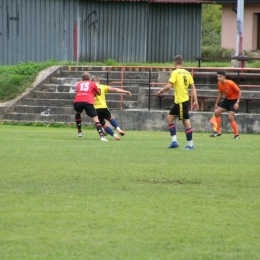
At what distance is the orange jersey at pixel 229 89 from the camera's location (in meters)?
20.2

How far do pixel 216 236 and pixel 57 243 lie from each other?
1497mm

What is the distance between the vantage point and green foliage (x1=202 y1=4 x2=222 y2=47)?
5262cm

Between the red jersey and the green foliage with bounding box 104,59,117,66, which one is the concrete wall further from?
the green foliage with bounding box 104,59,117,66

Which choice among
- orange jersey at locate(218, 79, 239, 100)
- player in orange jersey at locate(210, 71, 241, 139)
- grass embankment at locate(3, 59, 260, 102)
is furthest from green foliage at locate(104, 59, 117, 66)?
orange jersey at locate(218, 79, 239, 100)

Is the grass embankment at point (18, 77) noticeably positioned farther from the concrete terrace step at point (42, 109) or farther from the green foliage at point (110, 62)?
the green foliage at point (110, 62)

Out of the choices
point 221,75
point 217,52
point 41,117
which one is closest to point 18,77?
point 41,117

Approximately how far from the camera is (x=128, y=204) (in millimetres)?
9219

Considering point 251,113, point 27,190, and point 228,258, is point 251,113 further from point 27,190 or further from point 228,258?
point 228,258

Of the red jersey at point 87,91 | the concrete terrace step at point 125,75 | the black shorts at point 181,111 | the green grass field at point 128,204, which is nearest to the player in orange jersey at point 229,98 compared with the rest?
the red jersey at point 87,91

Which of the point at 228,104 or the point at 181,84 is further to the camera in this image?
the point at 228,104

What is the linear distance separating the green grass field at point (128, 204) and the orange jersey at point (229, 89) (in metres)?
5.09

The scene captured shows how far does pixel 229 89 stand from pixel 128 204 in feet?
37.9

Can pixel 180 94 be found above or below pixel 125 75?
below

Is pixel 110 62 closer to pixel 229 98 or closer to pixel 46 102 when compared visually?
pixel 46 102
